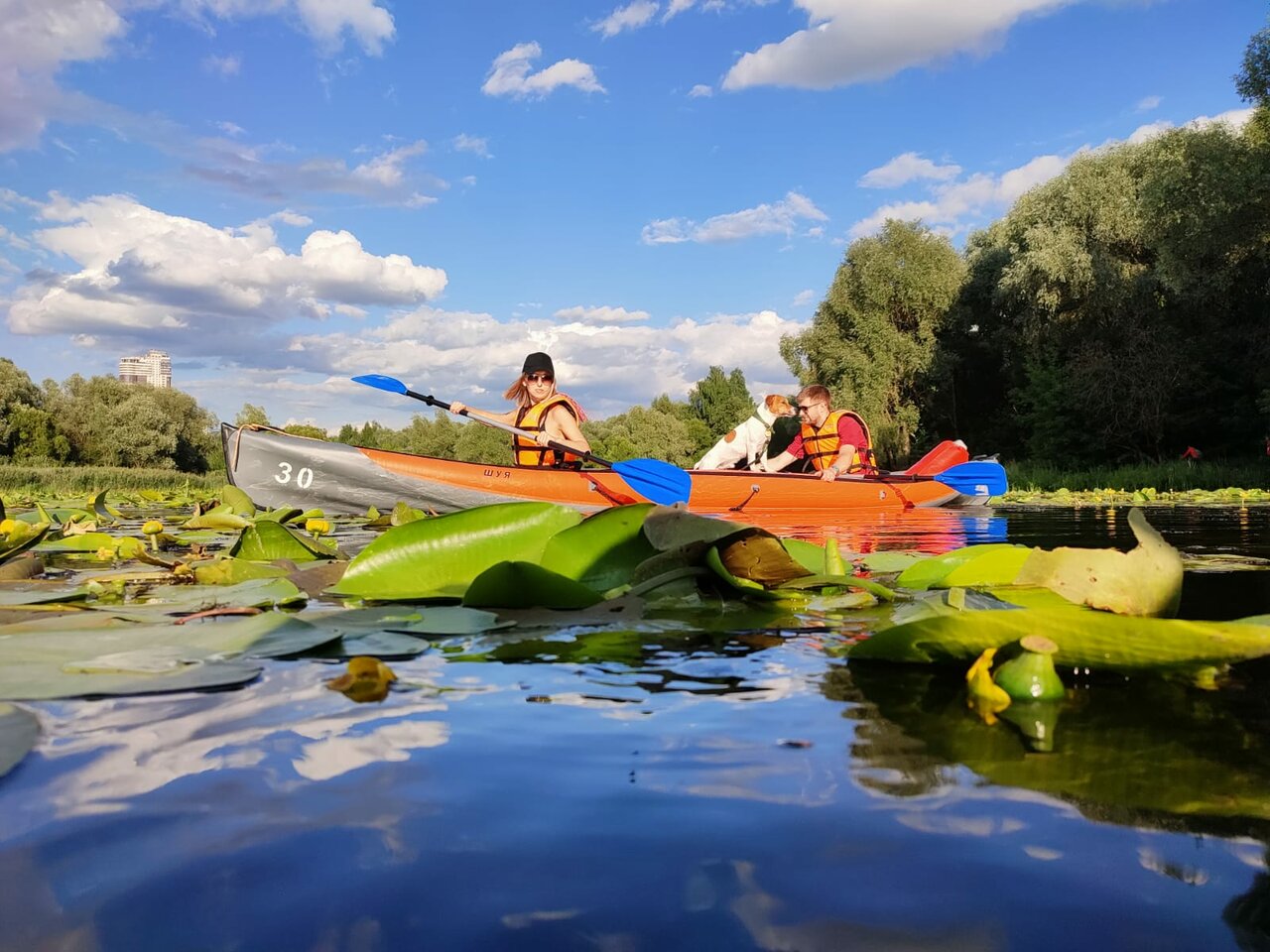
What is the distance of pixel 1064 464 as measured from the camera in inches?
883

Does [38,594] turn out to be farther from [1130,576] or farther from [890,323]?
[890,323]

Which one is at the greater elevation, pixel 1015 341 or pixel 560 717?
pixel 1015 341

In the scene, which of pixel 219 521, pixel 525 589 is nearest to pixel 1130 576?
pixel 525 589

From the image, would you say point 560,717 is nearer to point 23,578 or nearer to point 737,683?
point 737,683

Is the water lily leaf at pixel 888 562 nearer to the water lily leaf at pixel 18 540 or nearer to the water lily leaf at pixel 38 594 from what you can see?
the water lily leaf at pixel 38 594

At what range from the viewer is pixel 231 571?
2303mm

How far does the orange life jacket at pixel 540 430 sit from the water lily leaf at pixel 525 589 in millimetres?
6239

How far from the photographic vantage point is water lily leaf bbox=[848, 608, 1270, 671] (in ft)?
3.25

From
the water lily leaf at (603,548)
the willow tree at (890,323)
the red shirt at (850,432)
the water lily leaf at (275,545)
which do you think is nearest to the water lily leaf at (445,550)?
the water lily leaf at (603,548)

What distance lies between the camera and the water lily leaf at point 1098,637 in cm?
99

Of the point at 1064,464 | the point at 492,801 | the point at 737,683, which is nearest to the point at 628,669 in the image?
the point at 737,683

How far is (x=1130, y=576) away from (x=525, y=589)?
101 cm

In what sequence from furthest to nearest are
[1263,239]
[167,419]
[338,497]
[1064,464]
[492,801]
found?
[167,419]
[1064,464]
[1263,239]
[338,497]
[492,801]

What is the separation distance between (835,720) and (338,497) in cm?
733
